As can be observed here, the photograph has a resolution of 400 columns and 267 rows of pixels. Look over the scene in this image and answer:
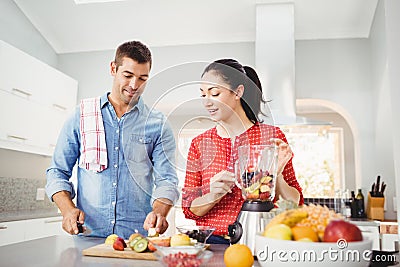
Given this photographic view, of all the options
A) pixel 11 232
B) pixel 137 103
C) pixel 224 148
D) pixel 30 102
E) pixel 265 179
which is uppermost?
pixel 30 102

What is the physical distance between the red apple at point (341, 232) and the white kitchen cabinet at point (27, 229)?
2447 mm

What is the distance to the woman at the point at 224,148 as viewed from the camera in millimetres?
1332

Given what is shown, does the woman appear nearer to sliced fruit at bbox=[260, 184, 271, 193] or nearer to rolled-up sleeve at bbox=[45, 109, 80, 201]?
sliced fruit at bbox=[260, 184, 271, 193]

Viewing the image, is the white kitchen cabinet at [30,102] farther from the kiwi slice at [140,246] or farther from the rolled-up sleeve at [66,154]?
the kiwi slice at [140,246]

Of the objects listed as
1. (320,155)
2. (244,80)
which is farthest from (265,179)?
(320,155)

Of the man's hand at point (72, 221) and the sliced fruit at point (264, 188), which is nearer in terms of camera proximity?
the sliced fruit at point (264, 188)

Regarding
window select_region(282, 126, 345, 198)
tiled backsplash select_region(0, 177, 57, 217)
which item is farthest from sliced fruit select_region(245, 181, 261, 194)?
window select_region(282, 126, 345, 198)

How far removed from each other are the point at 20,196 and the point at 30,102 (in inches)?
32.1

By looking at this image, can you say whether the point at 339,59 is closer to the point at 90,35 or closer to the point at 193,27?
the point at 193,27

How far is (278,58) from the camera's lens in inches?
129

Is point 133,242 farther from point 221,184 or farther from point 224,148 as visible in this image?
point 224,148

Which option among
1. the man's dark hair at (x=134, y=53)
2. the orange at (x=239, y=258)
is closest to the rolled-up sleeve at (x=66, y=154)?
the man's dark hair at (x=134, y=53)

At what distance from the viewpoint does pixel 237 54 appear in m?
3.80

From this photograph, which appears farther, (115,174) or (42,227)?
(42,227)
